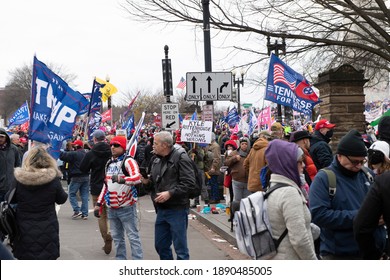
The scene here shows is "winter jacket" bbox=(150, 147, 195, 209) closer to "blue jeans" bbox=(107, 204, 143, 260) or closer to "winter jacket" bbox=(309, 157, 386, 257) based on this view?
"blue jeans" bbox=(107, 204, 143, 260)

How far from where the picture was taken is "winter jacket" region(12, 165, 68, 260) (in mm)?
5906

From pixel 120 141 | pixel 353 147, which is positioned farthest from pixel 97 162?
pixel 353 147

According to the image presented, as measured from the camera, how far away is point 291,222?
3.84 m

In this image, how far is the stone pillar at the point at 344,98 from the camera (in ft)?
44.5

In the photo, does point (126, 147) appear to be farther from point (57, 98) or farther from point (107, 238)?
point (107, 238)

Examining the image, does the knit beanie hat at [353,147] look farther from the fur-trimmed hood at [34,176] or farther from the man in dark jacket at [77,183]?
the man in dark jacket at [77,183]

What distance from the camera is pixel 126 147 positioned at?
7.64 metres

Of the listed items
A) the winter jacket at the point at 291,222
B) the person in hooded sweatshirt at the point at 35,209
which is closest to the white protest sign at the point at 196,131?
the person in hooded sweatshirt at the point at 35,209

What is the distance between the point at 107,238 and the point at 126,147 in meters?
1.91

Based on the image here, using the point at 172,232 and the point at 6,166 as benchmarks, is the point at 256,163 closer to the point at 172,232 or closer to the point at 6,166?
the point at 172,232

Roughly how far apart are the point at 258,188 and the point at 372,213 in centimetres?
487

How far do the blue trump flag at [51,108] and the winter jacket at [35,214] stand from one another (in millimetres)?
1465
